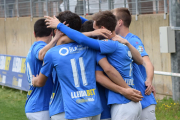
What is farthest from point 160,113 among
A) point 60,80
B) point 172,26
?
point 60,80

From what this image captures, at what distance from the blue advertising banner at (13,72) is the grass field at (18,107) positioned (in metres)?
0.30

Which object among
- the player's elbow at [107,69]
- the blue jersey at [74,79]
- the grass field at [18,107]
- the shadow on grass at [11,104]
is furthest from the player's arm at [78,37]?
the shadow on grass at [11,104]

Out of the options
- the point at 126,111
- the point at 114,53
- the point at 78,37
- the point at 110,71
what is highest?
the point at 78,37

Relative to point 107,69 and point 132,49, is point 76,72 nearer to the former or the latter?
point 107,69

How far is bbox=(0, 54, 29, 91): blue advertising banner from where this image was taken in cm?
1058

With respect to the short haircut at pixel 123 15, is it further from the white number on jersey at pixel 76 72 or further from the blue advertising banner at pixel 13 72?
the blue advertising banner at pixel 13 72

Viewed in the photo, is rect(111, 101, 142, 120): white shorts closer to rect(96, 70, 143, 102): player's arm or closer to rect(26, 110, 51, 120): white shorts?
rect(96, 70, 143, 102): player's arm

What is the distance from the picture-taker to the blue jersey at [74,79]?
3092mm

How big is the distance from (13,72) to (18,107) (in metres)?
2.64

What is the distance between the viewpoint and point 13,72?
440 inches

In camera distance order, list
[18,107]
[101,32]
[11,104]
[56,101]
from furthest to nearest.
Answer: [11,104], [18,107], [56,101], [101,32]

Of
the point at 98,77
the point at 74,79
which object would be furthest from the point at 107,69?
the point at 74,79

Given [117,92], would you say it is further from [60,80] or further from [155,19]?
[155,19]

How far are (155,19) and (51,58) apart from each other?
613 centimetres
